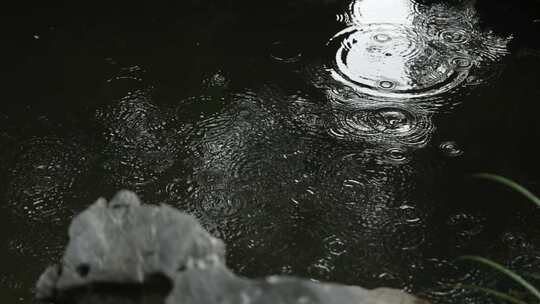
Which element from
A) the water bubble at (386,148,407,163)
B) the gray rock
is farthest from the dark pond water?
the gray rock

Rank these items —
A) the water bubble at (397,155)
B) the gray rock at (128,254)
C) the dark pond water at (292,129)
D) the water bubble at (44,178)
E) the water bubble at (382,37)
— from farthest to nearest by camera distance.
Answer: the water bubble at (382,37)
the water bubble at (397,155)
the water bubble at (44,178)
the dark pond water at (292,129)
the gray rock at (128,254)

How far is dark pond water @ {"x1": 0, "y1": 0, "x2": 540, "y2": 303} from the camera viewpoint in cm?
260

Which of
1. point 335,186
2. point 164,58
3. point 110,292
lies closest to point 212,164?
point 335,186

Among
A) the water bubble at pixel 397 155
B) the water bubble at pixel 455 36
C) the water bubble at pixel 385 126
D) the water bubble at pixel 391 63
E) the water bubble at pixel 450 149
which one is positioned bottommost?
the water bubble at pixel 397 155

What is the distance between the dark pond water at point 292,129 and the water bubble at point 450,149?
0.01m

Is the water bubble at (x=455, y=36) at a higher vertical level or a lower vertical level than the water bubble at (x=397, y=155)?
higher

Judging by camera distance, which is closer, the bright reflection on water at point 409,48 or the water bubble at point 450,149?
the water bubble at point 450,149

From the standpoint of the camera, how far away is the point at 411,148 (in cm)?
302

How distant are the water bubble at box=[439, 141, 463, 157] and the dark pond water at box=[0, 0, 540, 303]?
0.03 feet

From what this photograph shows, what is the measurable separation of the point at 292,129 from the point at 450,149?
74 cm

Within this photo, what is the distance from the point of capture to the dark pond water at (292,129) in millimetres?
2600

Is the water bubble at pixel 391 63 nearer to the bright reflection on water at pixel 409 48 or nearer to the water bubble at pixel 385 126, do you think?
the bright reflection on water at pixel 409 48

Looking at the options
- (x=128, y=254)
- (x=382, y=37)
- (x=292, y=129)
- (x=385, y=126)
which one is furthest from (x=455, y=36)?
(x=128, y=254)

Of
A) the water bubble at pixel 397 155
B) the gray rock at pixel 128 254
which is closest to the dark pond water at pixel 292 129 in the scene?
the water bubble at pixel 397 155
